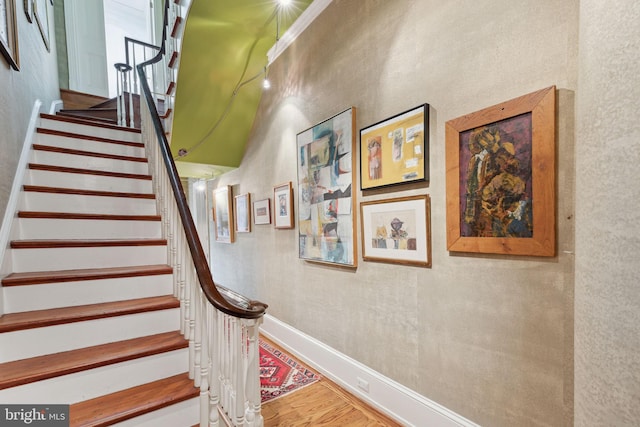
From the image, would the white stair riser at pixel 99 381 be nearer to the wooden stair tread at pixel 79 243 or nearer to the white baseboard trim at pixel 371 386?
the wooden stair tread at pixel 79 243

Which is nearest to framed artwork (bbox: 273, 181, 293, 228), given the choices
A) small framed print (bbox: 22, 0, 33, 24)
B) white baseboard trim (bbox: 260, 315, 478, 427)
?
white baseboard trim (bbox: 260, 315, 478, 427)

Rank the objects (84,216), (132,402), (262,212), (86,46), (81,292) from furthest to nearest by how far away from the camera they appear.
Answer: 1. (86,46)
2. (262,212)
3. (84,216)
4. (81,292)
5. (132,402)

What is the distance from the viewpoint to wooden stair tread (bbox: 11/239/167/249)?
1820mm

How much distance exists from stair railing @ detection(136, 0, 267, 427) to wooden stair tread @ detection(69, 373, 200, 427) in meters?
0.09

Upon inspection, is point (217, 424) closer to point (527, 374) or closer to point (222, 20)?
point (527, 374)

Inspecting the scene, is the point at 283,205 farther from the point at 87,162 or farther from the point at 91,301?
the point at 87,162

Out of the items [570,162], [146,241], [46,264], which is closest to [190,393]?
[146,241]

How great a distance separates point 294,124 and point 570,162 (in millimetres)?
2270

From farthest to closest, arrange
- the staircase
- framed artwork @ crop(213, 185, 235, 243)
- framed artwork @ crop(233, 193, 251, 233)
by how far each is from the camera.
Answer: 1. framed artwork @ crop(213, 185, 235, 243)
2. framed artwork @ crop(233, 193, 251, 233)
3. the staircase

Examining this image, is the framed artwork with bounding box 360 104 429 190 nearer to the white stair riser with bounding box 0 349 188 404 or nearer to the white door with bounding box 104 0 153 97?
the white stair riser with bounding box 0 349 188 404

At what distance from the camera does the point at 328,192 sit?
2.41 meters

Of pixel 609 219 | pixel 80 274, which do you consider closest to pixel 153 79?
pixel 80 274

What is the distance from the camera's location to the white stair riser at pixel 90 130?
2.83 meters

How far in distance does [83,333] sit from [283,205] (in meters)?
1.88
